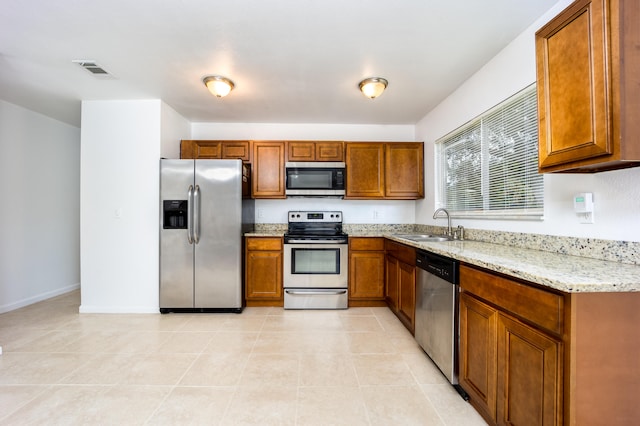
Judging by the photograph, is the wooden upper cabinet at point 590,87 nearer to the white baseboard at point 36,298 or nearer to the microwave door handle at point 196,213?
the microwave door handle at point 196,213

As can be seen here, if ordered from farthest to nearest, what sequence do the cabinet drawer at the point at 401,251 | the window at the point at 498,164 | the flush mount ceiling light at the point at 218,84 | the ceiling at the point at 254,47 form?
the flush mount ceiling light at the point at 218,84 → the cabinet drawer at the point at 401,251 → the window at the point at 498,164 → the ceiling at the point at 254,47

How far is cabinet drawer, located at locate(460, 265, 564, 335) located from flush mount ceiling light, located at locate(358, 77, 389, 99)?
185cm

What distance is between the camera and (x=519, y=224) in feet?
6.67

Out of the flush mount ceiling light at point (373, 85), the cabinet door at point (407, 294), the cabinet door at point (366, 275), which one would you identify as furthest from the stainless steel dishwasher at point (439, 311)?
the flush mount ceiling light at point (373, 85)

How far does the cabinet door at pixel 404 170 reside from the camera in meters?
3.82

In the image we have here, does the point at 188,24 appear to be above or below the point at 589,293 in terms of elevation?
above

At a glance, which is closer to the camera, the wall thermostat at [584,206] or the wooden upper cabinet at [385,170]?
the wall thermostat at [584,206]

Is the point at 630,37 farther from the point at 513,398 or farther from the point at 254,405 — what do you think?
the point at 254,405

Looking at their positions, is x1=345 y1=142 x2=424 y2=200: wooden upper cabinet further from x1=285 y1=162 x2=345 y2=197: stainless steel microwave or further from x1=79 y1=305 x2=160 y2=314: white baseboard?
x1=79 y1=305 x2=160 y2=314: white baseboard

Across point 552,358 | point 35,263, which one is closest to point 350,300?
point 552,358

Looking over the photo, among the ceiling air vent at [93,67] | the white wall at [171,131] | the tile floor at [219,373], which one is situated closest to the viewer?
the tile floor at [219,373]

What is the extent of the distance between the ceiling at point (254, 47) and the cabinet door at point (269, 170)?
626 mm

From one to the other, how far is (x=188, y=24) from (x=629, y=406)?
116 inches

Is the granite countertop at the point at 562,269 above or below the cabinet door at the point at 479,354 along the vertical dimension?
above
